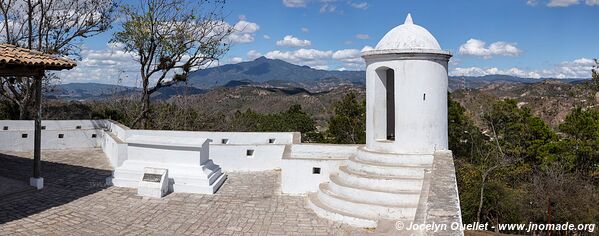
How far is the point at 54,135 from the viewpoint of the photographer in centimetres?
1506

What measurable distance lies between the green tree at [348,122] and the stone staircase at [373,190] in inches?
506

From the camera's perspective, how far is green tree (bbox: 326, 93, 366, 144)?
22625mm

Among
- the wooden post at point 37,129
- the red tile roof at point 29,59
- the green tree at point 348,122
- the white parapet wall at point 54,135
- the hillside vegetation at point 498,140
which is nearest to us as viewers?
the red tile roof at point 29,59

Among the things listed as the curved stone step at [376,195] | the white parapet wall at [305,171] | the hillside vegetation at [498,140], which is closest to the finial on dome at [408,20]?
the white parapet wall at [305,171]

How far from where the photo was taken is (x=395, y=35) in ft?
30.9

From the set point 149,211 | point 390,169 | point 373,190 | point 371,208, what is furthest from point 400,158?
point 149,211

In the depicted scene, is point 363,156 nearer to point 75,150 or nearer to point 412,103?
point 412,103

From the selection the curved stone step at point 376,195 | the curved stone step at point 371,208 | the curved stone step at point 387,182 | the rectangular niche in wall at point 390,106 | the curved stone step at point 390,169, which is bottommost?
the curved stone step at point 371,208

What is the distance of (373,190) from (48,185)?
7.37 m

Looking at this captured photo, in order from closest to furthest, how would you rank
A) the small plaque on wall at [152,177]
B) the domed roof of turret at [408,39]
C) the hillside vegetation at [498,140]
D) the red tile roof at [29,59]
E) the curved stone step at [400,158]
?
the red tile roof at [29,59] → the curved stone step at [400,158] → the domed roof of turret at [408,39] → the small plaque on wall at [152,177] → the hillside vegetation at [498,140]

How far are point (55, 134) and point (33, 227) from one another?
9.20 metres

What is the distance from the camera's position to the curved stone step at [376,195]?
751 centimetres

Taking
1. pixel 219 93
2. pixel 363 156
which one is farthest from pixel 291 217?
pixel 219 93

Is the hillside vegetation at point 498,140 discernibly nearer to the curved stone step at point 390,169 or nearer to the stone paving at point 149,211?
the curved stone step at point 390,169
